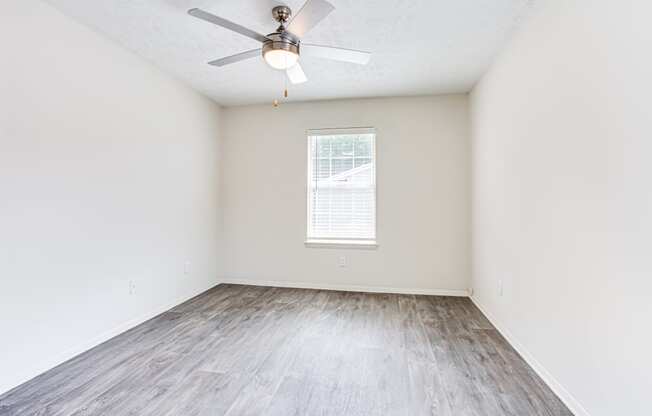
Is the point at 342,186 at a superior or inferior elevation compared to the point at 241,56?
inferior

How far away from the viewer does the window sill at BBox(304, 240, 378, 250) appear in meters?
3.96

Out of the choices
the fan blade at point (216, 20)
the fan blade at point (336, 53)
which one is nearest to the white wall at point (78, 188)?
the fan blade at point (216, 20)

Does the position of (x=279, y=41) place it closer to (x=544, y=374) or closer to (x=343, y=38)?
(x=343, y=38)

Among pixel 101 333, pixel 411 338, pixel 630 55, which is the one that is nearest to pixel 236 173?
pixel 101 333

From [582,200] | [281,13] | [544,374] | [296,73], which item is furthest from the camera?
[296,73]

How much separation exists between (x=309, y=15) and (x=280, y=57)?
36 cm

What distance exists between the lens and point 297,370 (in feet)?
6.88

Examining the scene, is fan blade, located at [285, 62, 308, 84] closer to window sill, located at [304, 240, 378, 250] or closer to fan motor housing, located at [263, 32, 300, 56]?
fan motor housing, located at [263, 32, 300, 56]

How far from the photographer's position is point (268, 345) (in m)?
2.47

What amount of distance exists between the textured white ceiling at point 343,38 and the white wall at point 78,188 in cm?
29

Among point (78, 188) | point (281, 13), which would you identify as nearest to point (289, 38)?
point (281, 13)

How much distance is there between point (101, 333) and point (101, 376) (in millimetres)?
588

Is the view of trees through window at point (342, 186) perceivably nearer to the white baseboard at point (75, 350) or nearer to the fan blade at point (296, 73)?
the fan blade at point (296, 73)

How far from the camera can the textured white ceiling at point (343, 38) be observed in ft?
6.93
